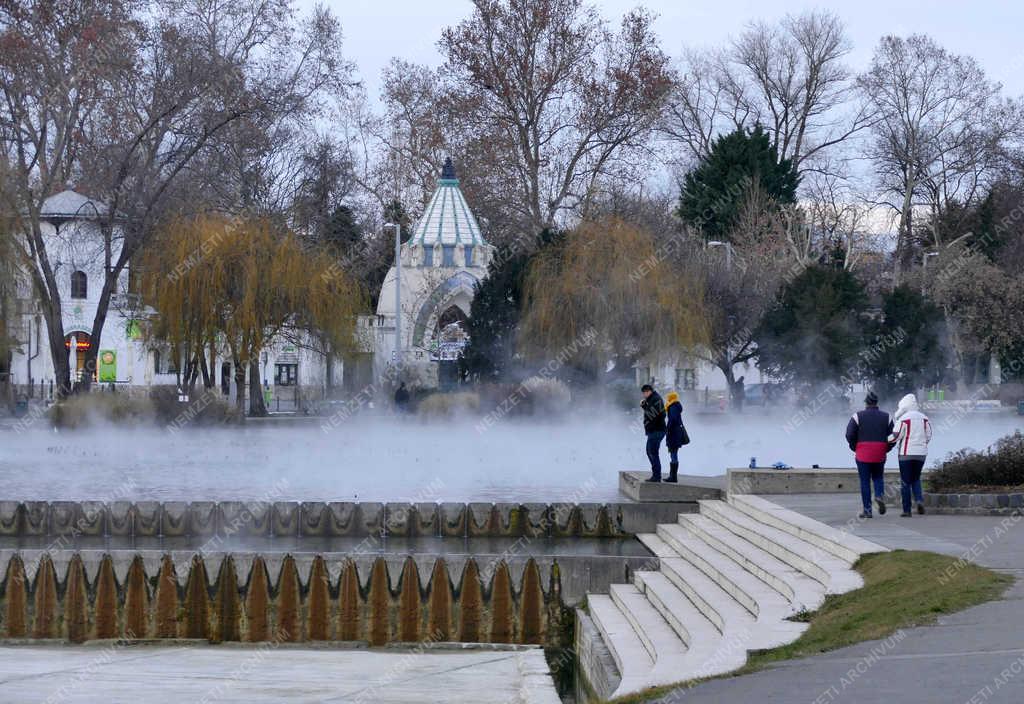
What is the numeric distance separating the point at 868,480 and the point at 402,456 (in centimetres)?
1959

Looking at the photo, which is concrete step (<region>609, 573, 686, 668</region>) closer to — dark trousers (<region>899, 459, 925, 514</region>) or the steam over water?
dark trousers (<region>899, 459, 925, 514</region>)

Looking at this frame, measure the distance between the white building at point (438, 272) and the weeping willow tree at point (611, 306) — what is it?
18.5 m

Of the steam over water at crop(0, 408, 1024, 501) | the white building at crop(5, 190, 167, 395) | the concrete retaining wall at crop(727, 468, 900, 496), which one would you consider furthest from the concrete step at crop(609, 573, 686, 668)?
the white building at crop(5, 190, 167, 395)

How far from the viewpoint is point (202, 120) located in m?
47.8

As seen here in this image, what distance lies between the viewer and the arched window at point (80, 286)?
245 feet

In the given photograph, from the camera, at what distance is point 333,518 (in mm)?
23234

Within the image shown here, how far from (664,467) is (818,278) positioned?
25.6 metres

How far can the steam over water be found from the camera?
29391mm

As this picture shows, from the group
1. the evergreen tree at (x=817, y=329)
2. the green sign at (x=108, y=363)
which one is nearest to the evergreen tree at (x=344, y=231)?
the green sign at (x=108, y=363)

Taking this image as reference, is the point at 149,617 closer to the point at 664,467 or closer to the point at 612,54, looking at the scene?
the point at 664,467

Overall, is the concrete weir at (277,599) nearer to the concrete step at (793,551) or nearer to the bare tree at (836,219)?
the concrete step at (793,551)

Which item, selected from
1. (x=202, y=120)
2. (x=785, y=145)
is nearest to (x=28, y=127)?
(x=202, y=120)

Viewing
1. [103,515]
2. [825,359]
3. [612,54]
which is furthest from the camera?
[612,54]

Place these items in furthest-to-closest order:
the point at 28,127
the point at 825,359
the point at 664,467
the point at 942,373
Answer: the point at 942,373 < the point at 825,359 < the point at 28,127 < the point at 664,467
